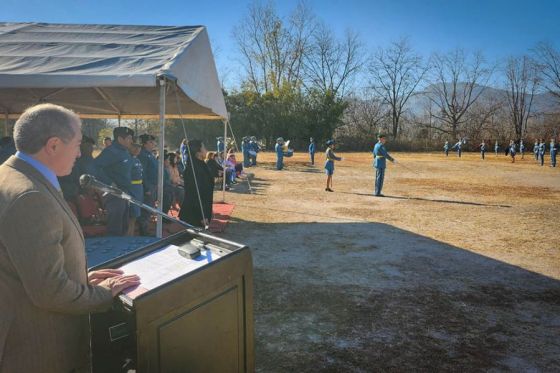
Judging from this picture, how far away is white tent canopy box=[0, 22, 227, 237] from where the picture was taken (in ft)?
15.5

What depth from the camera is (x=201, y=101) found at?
19.6 ft

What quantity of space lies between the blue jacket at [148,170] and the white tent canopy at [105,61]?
1.21 m

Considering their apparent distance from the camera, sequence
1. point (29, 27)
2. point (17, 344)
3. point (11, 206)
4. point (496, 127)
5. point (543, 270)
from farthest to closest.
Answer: point (496, 127) < point (29, 27) < point (543, 270) < point (17, 344) < point (11, 206)

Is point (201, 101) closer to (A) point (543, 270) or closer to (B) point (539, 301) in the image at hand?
(B) point (539, 301)

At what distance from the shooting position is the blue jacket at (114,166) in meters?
5.80

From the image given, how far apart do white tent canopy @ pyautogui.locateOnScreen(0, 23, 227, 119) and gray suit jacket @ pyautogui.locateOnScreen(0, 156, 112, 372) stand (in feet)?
11.4

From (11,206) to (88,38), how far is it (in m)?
5.66

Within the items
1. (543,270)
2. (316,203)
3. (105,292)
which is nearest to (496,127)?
(316,203)

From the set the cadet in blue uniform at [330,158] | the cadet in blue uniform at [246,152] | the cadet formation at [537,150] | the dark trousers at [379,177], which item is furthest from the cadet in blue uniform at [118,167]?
the cadet formation at [537,150]

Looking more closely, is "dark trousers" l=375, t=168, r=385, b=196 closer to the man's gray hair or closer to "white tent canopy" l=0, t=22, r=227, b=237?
"white tent canopy" l=0, t=22, r=227, b=237

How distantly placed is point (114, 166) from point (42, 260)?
15.7 ft

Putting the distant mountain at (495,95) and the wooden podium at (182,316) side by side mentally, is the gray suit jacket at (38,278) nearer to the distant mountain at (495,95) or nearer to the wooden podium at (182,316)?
the wooden podium at (182,316)

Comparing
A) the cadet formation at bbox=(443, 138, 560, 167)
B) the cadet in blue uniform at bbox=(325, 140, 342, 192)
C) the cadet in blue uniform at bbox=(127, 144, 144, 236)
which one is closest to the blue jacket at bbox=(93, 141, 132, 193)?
the cadet in blue uniform at bbox=(127, 144, 144, 236)

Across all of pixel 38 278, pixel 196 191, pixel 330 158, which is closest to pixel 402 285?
pixel 196 191
